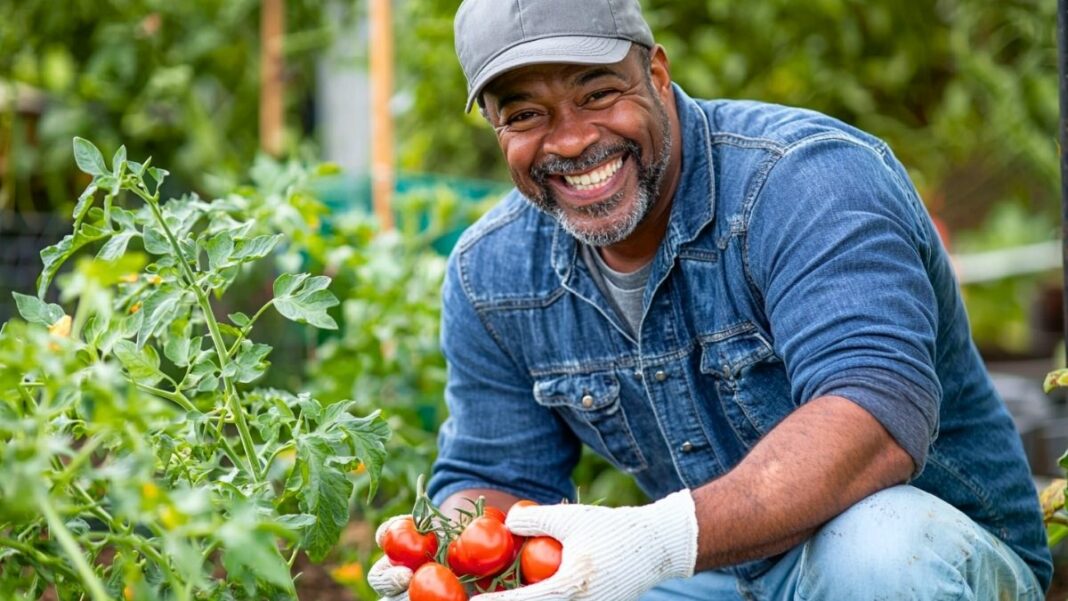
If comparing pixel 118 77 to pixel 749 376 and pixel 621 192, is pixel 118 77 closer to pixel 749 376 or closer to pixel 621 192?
pixel 621 192

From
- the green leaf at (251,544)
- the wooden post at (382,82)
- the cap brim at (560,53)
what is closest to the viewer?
the green leaf at (251,544)

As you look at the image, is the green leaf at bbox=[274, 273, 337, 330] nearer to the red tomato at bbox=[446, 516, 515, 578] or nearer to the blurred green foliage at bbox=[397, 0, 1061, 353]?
the red tomato at bbox=[446, 516, 515, 578]

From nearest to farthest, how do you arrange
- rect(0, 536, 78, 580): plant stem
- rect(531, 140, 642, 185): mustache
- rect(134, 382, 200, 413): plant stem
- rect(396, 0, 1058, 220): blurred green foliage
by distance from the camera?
rect(0, 536, 78, 580): plant stem
rect(134, 382, 200, 413): plant stem
rect(531, 140, 642, 185): mustache
rect(396, 0, 1058, 220): blurred green foliage

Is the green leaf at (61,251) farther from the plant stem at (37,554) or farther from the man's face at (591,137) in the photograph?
the man's face at (591,137)

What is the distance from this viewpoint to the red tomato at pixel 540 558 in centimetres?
184

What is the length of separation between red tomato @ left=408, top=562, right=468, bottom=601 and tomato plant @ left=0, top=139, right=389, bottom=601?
14 centimetres

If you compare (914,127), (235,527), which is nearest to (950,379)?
(235,527)

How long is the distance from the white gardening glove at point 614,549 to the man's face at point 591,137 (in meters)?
0.60

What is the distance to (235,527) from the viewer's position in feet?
4.27

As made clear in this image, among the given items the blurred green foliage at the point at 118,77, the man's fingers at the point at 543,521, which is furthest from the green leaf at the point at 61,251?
the blurred green foliage at the point at 118,77

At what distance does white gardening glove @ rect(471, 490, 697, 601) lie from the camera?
178cm

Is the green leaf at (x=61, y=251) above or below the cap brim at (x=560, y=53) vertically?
below

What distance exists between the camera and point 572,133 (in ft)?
7.39

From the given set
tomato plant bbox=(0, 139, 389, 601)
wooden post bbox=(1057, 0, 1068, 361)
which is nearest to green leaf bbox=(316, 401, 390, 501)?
tomato plant bbox=(0, 139, 389, 601)
